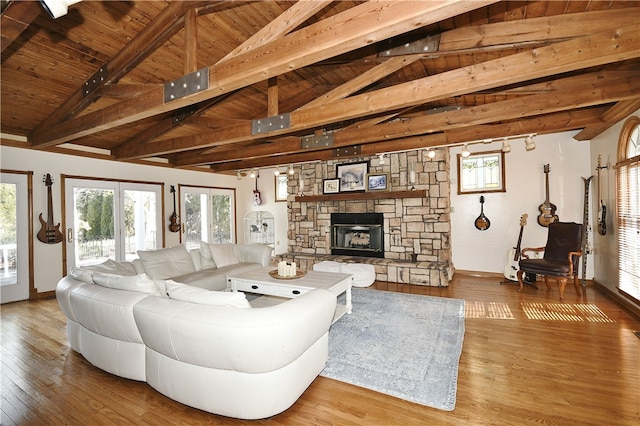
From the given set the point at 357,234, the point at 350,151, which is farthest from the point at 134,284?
the point at 357,234

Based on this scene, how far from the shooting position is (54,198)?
4980 millimetres

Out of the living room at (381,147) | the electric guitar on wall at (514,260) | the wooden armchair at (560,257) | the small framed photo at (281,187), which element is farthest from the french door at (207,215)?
the wooden armchair at (560,257)

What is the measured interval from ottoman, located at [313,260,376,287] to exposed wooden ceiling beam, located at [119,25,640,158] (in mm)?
2797

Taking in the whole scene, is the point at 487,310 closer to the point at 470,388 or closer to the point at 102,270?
the point at 470,388

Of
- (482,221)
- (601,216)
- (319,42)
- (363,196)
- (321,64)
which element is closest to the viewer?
(319,42)

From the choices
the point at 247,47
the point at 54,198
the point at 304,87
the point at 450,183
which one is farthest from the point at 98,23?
the point at 450,183

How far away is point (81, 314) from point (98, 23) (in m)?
2.64

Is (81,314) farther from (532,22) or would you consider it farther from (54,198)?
(532,22)

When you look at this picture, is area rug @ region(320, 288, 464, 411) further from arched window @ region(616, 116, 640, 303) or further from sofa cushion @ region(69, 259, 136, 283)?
sofa cushion @ region(69, 259, 136, 283)

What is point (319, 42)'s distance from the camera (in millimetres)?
1928

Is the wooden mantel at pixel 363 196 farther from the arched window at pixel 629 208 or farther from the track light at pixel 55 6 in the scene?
the track light at pixel 55 6

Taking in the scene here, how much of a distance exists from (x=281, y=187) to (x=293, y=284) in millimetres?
4793

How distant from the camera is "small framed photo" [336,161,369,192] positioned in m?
6.13

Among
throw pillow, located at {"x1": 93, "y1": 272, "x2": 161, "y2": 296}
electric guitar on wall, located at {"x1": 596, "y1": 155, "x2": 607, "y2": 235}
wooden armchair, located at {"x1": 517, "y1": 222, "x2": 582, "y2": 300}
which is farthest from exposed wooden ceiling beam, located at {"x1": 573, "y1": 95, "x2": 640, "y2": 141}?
throw pillow, located at {"x1": 93, "y1": 272, "x2": 161, "y2": 296}
